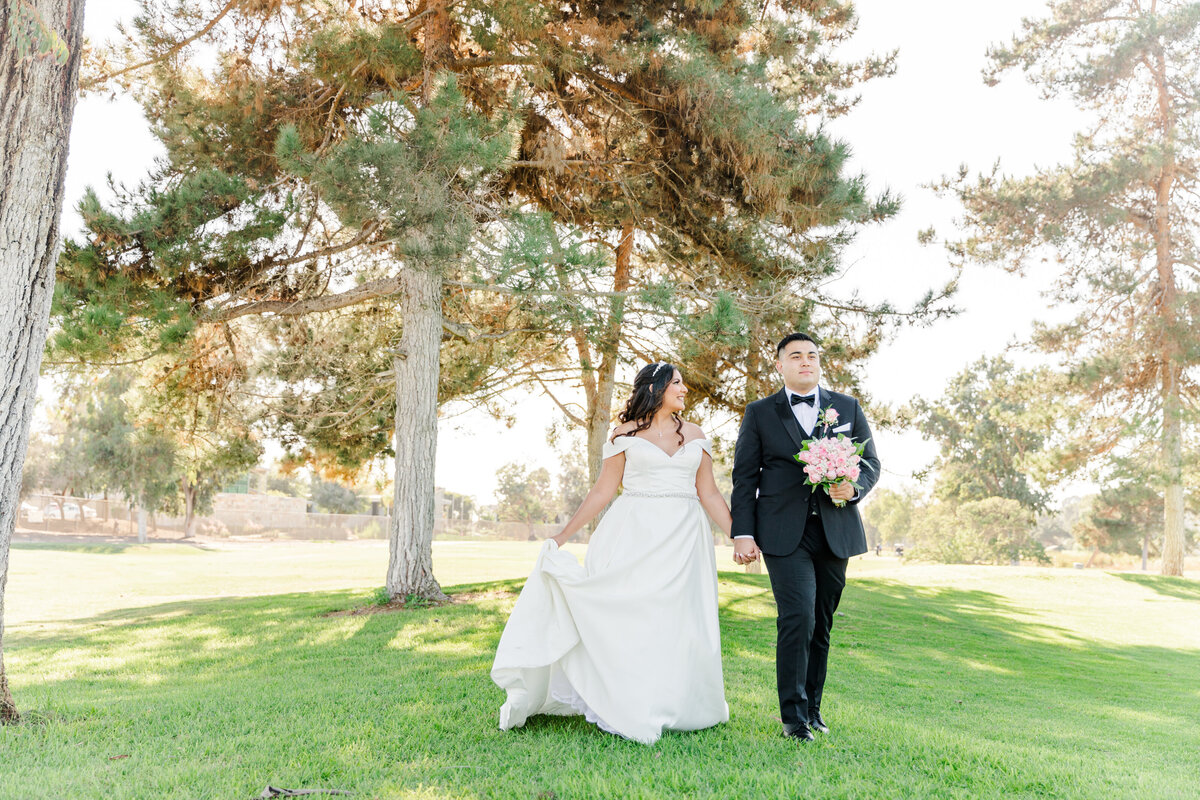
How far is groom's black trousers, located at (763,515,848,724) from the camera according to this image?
4219 millimetres

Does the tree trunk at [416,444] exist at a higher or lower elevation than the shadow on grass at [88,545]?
higher

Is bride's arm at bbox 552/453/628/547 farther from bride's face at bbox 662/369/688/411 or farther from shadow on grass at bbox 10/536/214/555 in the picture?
shadow on grass at bbox 10/536/214/555

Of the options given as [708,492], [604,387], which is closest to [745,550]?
[708,492]

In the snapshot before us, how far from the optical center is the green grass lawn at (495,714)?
138 inches

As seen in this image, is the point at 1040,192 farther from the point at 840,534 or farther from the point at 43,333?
the point at 43,333

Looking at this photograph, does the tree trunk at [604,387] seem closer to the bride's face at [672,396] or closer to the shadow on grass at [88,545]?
the bride's face at [672,396]

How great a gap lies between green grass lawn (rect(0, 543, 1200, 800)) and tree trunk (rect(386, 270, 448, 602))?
2.91 ft

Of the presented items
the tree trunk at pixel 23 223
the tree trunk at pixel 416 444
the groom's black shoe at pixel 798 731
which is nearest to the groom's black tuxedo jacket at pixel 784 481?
the groom's black shoe at pixel 798 731

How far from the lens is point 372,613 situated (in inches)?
425

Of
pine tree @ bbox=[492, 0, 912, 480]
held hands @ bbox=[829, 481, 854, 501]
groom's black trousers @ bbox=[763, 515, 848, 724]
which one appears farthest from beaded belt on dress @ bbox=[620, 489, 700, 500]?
pine tree @ bbox=[492, 0, 912, 480]

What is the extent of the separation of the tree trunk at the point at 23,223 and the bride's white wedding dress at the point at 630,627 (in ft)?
9.41

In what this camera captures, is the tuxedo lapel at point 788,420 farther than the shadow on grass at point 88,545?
No

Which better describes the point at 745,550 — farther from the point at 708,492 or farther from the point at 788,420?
the point at 788,420

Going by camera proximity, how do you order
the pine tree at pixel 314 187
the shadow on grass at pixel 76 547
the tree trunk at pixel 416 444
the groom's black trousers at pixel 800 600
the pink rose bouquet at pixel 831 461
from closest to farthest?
the pink rose bouquet at pixel 831 461 < the groom's black trousers at pixel 800 600 < the pine tree at pixel 314 187 < the tree trunk at pixel 416 444 < the shadow on grass at pixel 76 547
